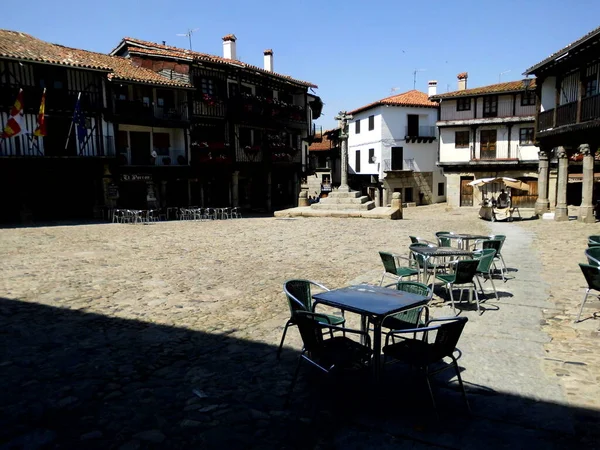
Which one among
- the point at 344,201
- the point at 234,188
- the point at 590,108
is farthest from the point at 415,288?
the point at 234,188

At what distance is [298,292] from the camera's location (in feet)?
18.6

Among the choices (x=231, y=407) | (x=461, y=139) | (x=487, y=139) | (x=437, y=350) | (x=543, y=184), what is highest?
(x=461, y=139)

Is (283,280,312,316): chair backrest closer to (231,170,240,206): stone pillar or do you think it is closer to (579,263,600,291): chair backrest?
(579,263,600,291): chair backrest

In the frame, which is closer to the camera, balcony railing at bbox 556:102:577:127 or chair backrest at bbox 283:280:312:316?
chair backrest at bbox 283:280:312:316

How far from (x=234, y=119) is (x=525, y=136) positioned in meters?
21.5

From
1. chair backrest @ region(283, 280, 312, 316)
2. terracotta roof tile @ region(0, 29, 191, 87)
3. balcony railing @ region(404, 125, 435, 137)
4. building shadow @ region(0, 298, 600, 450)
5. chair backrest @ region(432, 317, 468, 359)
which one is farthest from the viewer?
balcony railing @ region(404, 125, 435, 137)

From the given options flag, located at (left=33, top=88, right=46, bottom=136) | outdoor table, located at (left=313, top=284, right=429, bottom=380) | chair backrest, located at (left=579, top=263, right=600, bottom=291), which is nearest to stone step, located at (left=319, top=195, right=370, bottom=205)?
flag, located at (left=33, top=88, right=46, bottom=136)

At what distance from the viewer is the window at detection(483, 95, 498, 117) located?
1378 inches

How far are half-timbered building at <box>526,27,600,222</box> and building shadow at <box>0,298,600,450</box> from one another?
1730 centimetres

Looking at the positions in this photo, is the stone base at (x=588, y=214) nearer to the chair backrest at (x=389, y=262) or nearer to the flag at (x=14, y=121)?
the chair backrest at (x=389, y=262)

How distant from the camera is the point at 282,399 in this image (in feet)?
15.1

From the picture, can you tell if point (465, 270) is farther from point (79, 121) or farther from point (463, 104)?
point (463, 104)

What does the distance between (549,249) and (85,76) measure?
23554 millimetres

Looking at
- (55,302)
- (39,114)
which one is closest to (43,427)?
(55,302)
